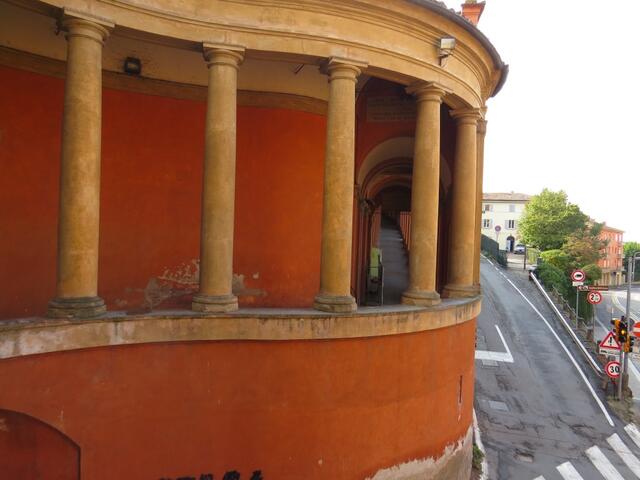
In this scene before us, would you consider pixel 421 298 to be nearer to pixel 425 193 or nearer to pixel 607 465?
pixel 425 193

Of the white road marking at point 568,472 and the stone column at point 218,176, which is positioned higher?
the stone column at point 218,176

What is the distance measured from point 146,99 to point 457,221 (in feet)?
24.5

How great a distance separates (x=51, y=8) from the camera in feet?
22.2

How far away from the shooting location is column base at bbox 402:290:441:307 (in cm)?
941

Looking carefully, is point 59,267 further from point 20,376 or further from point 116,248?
point 116,248

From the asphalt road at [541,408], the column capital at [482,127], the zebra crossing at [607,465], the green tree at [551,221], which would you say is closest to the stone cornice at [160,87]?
the column capital at [482,127]

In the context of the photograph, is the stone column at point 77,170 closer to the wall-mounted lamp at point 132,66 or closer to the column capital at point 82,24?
the column capital at point 82,24

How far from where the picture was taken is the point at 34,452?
23.0ft

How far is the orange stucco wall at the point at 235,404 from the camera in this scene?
6875 millimetres

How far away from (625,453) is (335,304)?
1277 centimetres

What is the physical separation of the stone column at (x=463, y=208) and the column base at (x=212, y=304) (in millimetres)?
5850

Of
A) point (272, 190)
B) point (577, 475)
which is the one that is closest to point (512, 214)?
point (577, 475)

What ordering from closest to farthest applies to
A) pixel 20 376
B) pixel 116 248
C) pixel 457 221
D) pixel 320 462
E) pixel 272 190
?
pixel 20 376 → pixel 320 462 → pixel 116 248 → pixel 272 190 → pixel 457 221

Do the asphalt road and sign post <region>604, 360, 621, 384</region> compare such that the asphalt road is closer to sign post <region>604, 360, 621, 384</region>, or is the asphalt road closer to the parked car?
sign post <region>604, 360, 621, 384</region>
